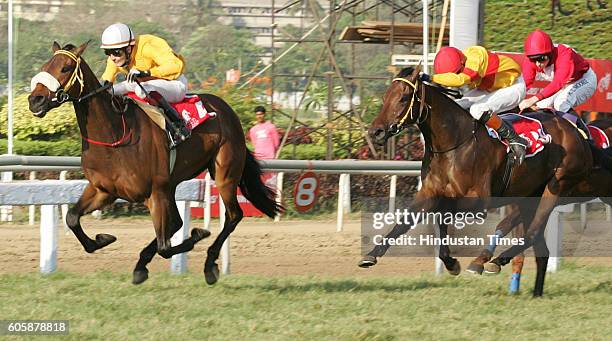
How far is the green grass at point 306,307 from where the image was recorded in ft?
20.0

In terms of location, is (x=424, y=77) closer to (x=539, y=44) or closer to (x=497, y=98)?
(x=497, y=98)

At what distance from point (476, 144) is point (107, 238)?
250 cm

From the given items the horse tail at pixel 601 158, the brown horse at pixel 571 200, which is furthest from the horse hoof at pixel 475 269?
the horse tail at pixel 601 158

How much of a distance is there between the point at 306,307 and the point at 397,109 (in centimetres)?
142

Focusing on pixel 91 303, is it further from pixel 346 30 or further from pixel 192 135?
pixel 346 30

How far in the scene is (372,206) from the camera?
1170cm

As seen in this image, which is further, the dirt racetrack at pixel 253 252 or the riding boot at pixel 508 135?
the dirt racetrack at pixel 253 252

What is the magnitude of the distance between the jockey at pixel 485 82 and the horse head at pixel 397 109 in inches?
6.9

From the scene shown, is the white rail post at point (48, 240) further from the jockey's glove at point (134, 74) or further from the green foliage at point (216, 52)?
the green foliage at point (216, 52)

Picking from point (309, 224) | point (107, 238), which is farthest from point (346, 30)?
point (107, 238)

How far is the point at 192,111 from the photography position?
7.77 m

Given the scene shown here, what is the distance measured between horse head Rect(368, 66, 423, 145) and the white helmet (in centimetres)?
170

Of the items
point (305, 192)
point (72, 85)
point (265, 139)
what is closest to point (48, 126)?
point (265, 139)

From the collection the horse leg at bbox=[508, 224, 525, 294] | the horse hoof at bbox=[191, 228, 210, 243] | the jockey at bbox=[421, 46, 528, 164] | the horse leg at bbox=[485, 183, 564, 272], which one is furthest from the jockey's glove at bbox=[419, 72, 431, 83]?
the horse hoof at bbox=[191, 228, 210, 243]
